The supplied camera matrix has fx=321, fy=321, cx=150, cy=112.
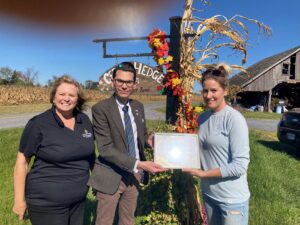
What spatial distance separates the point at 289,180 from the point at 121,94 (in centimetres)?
Answer: 525

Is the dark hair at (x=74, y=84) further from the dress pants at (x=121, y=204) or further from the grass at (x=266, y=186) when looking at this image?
the grass at (x=266, y=186)

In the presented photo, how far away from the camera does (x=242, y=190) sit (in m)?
2.62

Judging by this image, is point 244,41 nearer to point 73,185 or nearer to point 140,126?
point 140,126

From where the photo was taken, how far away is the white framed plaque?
9.37ft

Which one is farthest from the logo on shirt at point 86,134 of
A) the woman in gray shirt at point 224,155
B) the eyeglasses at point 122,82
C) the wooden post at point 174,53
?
the wooden post at point 174,53

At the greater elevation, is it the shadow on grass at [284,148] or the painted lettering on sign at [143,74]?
the painted lettering on sign at [143,74]

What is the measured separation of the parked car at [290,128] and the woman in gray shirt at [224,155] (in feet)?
22.7

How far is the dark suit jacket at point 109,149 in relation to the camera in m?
2.96

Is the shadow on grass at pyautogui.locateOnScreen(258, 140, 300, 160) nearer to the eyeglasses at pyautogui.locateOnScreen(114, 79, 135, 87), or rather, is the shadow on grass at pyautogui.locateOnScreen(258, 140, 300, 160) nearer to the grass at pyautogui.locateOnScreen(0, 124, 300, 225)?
the grass at pyautogui.locateOnScreen(0, 124, 300, 225)

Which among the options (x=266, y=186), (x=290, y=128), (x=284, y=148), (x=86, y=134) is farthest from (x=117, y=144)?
(x=284, y=148)

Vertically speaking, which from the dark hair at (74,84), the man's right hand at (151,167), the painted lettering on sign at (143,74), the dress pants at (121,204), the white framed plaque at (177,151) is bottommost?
the dress pants at (121,204)

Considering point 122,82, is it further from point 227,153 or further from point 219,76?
point 227,153

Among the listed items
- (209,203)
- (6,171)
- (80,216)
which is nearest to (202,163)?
(209,203)

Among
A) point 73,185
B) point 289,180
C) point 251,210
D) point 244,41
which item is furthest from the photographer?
point 289,180
